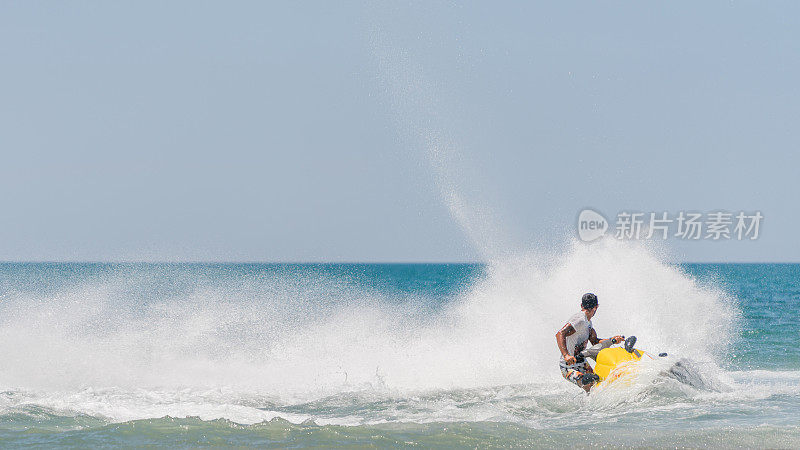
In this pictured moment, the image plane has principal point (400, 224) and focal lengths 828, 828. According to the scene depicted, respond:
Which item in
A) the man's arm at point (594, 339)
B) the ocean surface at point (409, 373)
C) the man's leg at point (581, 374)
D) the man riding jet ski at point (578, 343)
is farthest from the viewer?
the man's arm at point (594, 339)

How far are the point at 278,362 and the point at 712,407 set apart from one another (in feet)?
29.8

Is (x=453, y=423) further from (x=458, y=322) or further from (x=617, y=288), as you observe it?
(x=617, y=288)

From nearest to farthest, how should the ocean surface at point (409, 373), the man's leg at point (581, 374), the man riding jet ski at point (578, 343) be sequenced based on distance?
the ocean surface at point (409, 373), the man's leg at point (581, 374), the man riding jet ski at point (578, 343)

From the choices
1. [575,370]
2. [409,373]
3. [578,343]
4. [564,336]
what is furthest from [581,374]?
[409,373]

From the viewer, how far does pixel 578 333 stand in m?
13.5

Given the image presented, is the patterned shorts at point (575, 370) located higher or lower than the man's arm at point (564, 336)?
lower

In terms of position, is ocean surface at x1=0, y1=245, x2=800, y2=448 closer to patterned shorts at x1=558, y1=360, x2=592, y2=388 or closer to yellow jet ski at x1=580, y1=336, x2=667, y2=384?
yellow jet ski at x1=580, y1=336, x2=667, y2=384

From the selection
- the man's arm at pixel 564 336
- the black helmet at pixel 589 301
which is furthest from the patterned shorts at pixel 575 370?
the black helmet at pixel 589 301

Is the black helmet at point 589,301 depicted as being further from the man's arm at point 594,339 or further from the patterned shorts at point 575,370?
the patterned shorts at point 575,370

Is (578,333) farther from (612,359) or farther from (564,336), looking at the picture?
(612,359)

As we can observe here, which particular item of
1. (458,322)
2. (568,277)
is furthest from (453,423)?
(568,277)

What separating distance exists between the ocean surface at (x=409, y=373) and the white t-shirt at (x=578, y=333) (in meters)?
0.83

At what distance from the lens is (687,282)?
2091 cm

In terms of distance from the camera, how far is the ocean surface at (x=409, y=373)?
11477mm
